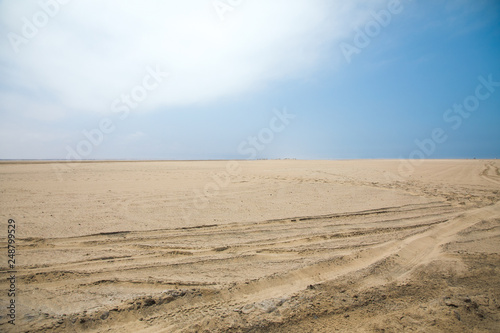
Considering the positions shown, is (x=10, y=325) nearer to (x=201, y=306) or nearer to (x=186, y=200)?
(x=201, y=306)

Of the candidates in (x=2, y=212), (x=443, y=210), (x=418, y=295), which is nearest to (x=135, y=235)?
(x=2, y=212)

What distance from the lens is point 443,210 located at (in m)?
6.83

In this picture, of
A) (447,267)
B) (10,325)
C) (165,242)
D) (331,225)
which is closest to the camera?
(10,325)

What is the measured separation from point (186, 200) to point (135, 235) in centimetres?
309

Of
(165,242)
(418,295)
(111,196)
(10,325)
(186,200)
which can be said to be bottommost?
(418,295)

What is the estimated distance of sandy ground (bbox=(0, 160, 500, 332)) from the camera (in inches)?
93.0

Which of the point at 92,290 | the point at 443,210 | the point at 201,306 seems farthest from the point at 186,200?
the point at 443,210

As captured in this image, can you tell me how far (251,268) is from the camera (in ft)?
11.3

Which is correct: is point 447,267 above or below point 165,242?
below

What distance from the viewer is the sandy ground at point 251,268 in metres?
2.36

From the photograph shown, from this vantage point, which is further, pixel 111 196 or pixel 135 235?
pixel 111 196

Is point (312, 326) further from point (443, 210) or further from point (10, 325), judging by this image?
point (443, 210)

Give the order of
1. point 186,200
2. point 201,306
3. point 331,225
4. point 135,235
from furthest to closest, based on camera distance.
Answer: point 186,200, point 331,225, point 135,235, point 201,306

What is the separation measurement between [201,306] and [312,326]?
115 centimetres
